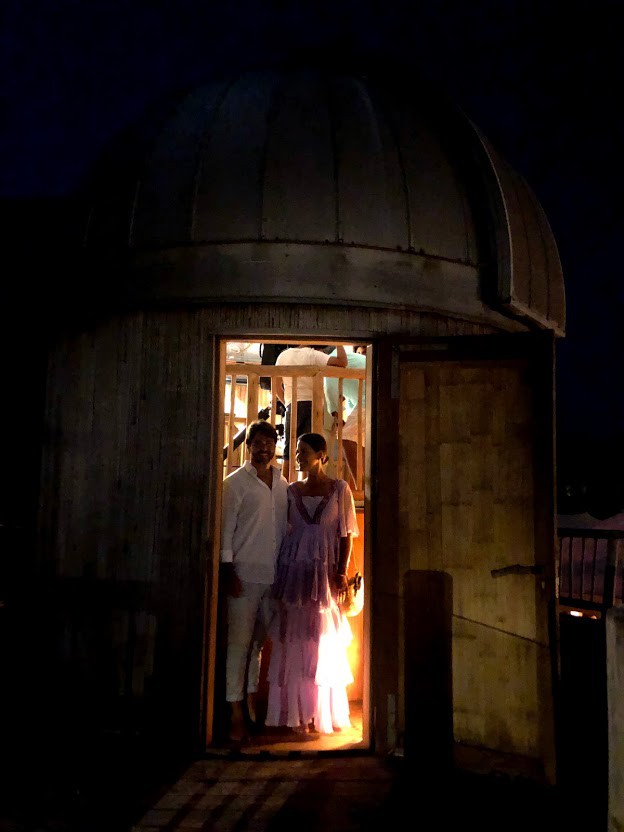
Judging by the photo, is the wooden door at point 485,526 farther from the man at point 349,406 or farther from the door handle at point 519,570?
the man at point 349,406

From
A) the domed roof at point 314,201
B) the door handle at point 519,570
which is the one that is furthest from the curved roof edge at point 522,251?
the door handle at point 519,570

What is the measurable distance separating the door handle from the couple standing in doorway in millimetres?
1190

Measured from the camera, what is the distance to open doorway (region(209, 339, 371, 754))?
15.6 ft

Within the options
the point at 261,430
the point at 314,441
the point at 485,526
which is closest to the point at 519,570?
the point at 485,526

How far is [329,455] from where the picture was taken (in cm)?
706

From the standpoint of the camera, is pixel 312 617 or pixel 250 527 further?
pixel 312 617

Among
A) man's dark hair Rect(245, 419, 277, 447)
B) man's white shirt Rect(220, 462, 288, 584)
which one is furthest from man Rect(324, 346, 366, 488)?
man's white shirt Rect(220, 462, 288, 584)

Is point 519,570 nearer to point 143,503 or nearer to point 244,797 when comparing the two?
point 244,797

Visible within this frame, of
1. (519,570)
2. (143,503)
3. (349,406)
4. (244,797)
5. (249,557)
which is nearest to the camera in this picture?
(244,797)

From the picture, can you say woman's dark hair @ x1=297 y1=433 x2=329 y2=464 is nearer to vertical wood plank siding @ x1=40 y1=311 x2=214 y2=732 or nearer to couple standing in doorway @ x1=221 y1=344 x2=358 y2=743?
couple standing in doorway @ x1=221 y1=344 x2=358 y2=743

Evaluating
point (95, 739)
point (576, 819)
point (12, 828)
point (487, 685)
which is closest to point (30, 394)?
point (95, 739)

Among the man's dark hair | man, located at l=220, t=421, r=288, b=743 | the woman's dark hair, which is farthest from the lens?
the woman's dark hair

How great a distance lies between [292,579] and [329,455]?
2223mm

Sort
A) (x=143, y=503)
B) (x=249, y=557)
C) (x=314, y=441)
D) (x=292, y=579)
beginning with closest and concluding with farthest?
(x=143, y=503), (x=249, y=557), (x=292, y=579), (x=314, y=441)
